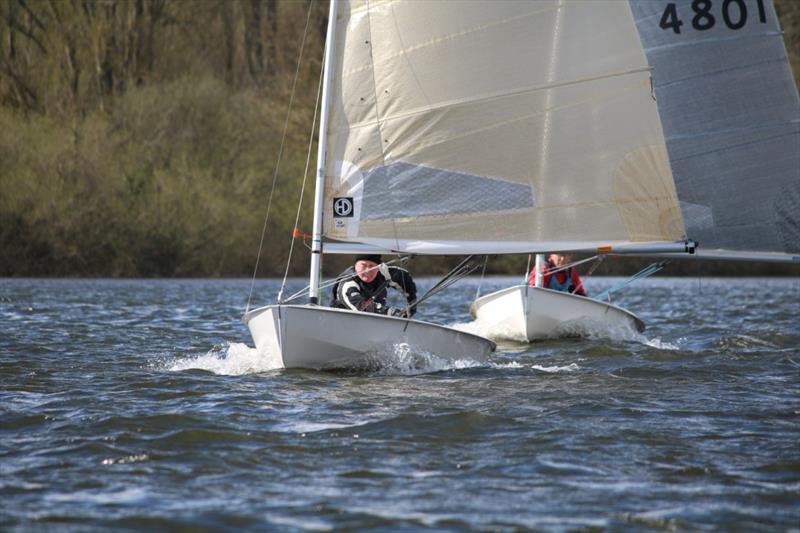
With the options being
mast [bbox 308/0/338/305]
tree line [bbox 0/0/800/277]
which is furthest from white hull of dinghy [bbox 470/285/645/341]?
tree line [bbox 0/0/800/277]

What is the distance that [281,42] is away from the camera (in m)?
42.6

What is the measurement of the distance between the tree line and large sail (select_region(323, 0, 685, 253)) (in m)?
24.5

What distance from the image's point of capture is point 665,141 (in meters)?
13.5

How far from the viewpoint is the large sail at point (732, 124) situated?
13742 mm

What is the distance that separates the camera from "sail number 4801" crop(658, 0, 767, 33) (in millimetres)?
14070

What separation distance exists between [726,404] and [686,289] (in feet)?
79.2

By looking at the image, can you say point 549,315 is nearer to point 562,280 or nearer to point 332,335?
point 562,280

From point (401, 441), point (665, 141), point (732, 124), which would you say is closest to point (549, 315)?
point (665, 141)

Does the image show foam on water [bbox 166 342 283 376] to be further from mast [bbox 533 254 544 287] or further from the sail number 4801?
the sail number 4801

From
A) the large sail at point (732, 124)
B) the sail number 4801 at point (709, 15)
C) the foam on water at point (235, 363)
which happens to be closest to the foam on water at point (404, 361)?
the foam on water at point (235, 363)

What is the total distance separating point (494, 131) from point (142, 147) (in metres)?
26.5

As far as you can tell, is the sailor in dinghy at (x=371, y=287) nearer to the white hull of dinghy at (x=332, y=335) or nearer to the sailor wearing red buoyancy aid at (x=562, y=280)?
the white hull of dinghy at (x=332, y=335)

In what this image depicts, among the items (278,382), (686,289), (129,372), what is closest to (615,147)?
(278,382)

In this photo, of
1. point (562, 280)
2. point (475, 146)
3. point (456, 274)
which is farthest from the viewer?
point (562, 280)
